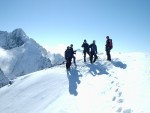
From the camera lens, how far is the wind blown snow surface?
16.3m

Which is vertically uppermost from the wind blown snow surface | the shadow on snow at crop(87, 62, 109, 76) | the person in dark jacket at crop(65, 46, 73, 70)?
the person in dark jacket at crop(65, 46, 73, 70)

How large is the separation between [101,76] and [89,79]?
1.29 meters

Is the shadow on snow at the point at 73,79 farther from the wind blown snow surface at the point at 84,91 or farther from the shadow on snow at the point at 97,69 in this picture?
the shadow on snow at the point at 97,69

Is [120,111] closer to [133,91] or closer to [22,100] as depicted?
[133,91]

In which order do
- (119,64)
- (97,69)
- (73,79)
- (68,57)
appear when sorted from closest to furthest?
(73,79) → (97,69) → (68,57) → (119,64)

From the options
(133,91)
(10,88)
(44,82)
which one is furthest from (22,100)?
(133,91)

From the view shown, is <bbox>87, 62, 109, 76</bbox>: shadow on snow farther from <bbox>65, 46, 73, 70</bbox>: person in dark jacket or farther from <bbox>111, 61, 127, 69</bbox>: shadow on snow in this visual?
<bbox>65, 46, 73, 70</bbox>: person in dark jacket

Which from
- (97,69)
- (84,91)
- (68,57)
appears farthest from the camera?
(68,57)

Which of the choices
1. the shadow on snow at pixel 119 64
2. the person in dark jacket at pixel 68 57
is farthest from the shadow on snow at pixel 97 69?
the person in dark jacket at pixel 68 57

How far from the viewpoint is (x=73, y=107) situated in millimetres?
17719

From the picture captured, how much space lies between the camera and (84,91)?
20328 mm

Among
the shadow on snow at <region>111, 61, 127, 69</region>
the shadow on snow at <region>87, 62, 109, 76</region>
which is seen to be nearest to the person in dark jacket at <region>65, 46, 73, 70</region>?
the shadow on snow at <region>87, 62, 109, 76</region>

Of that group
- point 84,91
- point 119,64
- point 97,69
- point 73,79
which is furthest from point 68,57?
point 84,91

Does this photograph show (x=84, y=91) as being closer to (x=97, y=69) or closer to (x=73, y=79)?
(x=73, y=79)
